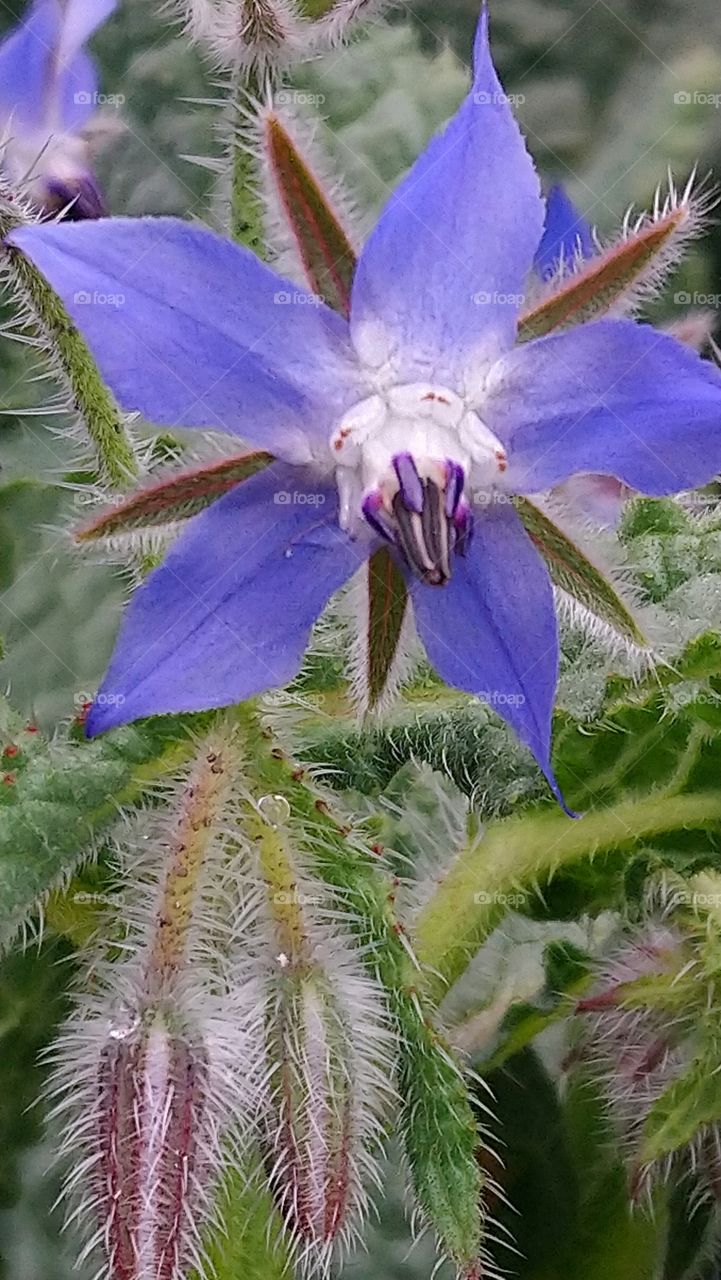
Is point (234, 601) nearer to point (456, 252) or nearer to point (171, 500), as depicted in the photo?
point (171, 500)

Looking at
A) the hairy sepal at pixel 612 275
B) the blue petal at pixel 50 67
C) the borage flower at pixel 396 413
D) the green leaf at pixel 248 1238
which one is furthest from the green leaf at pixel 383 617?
the blue petal at pixel 50 67

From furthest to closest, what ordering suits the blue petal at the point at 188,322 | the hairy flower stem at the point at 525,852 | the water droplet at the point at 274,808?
the hairy flower stem at the point at 525,852 → the water droplet at the point at 274,808 → the blue petal at the point at 188,322

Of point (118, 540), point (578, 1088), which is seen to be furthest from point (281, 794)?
point (578, 1088)

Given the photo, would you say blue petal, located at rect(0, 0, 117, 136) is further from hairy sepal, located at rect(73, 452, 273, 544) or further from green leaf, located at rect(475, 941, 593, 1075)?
green leaf, located at rect(475, 941, 593, 1075)

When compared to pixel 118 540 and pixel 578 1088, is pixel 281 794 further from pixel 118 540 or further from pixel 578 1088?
pixel 578 1088

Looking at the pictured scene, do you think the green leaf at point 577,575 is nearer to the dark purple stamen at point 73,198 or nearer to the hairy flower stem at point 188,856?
the hairy flower stem at point 188,856

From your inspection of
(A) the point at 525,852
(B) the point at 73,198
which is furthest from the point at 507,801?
(B) the point at 73,198
